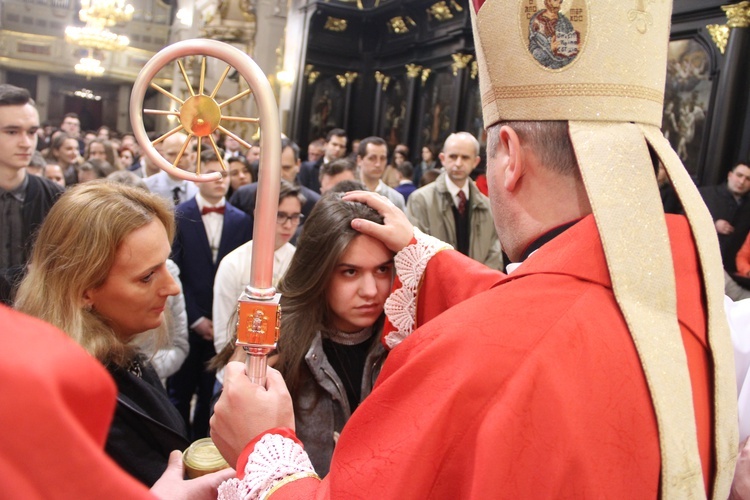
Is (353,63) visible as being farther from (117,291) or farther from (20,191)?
(117,291)

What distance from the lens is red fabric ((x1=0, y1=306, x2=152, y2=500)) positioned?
438mm

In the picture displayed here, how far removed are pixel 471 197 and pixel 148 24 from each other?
73.2 feet

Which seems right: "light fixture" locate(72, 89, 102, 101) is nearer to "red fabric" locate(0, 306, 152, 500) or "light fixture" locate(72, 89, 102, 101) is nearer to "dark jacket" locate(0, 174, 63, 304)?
"dark jacket" locate(0, 174, 63, 304)

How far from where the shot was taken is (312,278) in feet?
6.97

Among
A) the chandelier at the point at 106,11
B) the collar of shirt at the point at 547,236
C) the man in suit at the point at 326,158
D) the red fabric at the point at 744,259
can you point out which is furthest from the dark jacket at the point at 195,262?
the chandelier at the point at 106,11

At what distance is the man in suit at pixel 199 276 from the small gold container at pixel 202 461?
7.85 feet

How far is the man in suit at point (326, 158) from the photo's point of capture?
7.59 m

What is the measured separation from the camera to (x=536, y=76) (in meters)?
1.28

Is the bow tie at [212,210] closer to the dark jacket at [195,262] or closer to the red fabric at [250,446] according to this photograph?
the dark jacket at [195,262]

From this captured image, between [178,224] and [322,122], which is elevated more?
[322,122]

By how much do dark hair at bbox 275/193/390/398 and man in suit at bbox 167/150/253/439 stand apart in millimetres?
1946

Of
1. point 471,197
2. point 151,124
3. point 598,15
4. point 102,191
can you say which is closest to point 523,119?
point 598,15

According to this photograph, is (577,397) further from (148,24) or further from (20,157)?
(148,24)

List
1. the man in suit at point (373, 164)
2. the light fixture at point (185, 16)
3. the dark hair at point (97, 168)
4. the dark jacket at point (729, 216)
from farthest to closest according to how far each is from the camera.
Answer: the light fixture at point (185, 16)
the dark hair at point (97, 168)
the man in suit at point (373, 164)
the dark jacket at point (729, 216)
